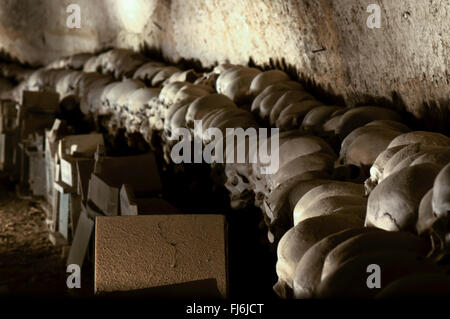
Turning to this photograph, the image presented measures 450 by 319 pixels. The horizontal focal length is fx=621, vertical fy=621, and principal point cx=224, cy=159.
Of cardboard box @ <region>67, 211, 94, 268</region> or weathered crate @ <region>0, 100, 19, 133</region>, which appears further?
weathered crate @ <region>0, 100, 19, 133</region>

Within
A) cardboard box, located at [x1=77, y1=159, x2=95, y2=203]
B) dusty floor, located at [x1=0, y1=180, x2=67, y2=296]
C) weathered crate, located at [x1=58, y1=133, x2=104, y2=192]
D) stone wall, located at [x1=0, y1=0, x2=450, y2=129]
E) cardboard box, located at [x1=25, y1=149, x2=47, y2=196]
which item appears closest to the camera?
stone wall, located at [x1=0, y1=0, x2=450, y2=129]

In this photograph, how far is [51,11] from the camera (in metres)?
11.2

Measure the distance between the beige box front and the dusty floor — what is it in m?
1.37

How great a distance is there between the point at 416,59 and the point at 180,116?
2.22 metres

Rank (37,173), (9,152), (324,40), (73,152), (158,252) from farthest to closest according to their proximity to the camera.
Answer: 1. (9,152)
2. (37,173)
3. (73,152)
4. (324,40)
5. (158,252)

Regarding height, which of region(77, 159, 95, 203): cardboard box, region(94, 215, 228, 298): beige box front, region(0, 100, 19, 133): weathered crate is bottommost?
region(94, 215, 228, 298): beige box front

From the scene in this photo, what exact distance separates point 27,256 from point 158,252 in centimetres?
272

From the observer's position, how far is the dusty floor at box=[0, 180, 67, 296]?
13.6 feet

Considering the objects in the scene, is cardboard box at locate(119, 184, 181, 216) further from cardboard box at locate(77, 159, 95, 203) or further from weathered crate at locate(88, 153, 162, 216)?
cardboard box at locate(77, 159, 95, 203)

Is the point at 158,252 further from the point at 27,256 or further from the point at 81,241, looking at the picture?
the point at 27,256

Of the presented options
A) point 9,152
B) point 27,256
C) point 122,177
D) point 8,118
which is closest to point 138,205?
point 122,177

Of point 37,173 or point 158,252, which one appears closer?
point 158,252

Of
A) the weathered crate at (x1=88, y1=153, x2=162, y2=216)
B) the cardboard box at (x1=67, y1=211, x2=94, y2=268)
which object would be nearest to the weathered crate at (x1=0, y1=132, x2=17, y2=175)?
the cardboard box at (x1=67, y1=211, x2=94, y2=268)

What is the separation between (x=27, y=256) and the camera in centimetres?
473
